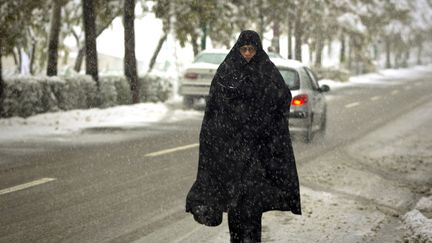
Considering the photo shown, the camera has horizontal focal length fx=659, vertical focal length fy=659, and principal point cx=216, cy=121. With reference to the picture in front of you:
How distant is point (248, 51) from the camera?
448 cm

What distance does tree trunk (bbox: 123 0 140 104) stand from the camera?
21.2 metres

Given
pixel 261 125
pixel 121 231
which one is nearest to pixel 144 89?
pixel 121 231

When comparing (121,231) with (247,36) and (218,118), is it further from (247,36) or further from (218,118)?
(247,36)

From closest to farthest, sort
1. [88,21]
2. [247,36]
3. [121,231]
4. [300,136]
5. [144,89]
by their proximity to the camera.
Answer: [247,36] → [121,231] → [300,136] → [88,21] → [144,89]

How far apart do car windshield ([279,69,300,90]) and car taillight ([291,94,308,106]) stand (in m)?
0.24

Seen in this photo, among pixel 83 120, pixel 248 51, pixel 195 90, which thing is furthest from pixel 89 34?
pixel 248 51

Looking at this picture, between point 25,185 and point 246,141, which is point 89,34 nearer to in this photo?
point 25,185

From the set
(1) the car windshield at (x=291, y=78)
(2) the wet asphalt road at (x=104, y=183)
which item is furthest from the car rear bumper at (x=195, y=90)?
(1) the car windshield at (x=291, y=78)

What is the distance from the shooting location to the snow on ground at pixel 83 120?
552 inches

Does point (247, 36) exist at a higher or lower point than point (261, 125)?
higher

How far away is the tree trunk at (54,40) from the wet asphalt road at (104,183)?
6661mm

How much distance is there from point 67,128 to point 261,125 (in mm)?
10747

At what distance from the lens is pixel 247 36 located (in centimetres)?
446

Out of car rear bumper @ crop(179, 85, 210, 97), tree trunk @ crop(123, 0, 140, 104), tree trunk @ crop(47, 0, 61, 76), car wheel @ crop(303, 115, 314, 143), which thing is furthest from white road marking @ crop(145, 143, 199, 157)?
tree trunk @ crop(47, 0, 61, 76)
